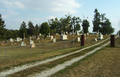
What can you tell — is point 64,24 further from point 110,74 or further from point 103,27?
point 110,74

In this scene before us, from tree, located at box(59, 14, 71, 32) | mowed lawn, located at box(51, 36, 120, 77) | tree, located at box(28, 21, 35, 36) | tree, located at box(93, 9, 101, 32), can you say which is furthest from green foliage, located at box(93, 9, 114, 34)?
mowed lawn, located at box(51, 36, 120, 77)

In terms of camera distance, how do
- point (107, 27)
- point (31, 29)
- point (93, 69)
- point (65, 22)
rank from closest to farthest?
point (93, 69)
point (65, 22)
point (107, 27)
point (31, 29)

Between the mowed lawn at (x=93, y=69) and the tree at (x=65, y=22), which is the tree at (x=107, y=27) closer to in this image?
the tree at (x=65, y=22)

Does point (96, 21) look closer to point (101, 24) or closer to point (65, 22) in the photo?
point (101, 24)

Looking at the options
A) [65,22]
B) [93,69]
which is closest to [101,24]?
[65,22]

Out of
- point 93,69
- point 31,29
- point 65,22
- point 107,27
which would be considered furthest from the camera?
point 31,29

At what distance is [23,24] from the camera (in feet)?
237

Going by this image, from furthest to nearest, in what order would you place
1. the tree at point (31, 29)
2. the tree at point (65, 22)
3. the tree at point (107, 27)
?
the tree at point (31, 29)
the tree at point (107, 27)
the tree at point (65, 22)

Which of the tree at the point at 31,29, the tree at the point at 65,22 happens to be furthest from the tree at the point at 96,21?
the tree at the point at 31,29

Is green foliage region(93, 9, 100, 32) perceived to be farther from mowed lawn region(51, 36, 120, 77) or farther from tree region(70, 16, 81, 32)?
mowed lawn region(51, 36, 120, 77)

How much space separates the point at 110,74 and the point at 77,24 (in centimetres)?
6110

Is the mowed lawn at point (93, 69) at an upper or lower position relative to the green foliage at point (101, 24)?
lower

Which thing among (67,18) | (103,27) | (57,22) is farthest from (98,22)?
(57,22)

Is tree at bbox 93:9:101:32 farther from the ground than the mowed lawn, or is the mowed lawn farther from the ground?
tree at bbox 93:9:101:32
